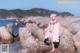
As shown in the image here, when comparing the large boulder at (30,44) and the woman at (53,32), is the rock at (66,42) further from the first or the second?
the large boulder at (30,44)

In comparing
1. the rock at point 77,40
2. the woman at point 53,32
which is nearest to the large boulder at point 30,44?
the woman at point 53,32

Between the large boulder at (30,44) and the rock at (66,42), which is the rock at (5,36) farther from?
the rock at (66,42)

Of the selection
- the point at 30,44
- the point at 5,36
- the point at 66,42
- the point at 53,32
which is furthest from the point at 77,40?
the point at 5,36

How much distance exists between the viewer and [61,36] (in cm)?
213

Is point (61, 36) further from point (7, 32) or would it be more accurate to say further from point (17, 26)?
point (7, 32)

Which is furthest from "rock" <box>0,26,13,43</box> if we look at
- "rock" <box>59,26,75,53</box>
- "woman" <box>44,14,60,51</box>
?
"rock" <box>59,26,75,53</box>

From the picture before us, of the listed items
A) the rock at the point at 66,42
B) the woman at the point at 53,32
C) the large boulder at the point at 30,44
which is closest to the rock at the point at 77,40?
the rock at the point at 66,42

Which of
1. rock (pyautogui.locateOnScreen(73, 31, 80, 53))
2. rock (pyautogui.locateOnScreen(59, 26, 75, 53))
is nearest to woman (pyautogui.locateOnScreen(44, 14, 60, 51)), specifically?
rock (pyautogui.locateOnScreen(59, 26, 75, 53))

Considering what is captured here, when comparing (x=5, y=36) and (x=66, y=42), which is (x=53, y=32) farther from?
(x=5, y=36)

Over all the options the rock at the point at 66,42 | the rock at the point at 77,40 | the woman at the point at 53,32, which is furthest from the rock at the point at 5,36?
the rock at the point at 77,40

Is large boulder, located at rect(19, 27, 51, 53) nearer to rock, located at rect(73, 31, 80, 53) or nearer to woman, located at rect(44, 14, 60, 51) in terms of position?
woman, located at rect(44, 14, 60, 51)

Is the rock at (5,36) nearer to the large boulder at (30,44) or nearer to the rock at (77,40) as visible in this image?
the large boulder at (30,44)

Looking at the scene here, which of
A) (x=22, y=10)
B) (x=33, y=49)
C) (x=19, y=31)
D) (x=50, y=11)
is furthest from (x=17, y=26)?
(x=50, y=11)

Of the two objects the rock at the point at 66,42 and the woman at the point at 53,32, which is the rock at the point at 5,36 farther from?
the rock at the point at 66,42
